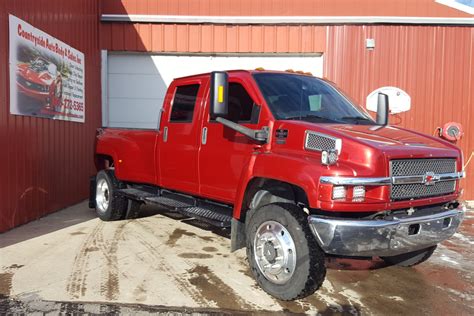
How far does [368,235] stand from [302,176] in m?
0.71

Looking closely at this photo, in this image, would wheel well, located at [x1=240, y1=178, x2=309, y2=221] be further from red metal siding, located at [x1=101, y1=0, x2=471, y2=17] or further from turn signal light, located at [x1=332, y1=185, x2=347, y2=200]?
red metal siding, located at [x1=101, y1=0, x2=471, y2=17]

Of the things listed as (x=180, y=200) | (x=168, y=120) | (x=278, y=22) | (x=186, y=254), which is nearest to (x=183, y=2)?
(x=278, y=22)

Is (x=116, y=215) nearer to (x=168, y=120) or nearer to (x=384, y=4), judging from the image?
(x=168, y=120)

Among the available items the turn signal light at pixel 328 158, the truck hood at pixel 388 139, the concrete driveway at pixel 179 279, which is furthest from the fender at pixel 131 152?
the turn signal light at pixel 328 158

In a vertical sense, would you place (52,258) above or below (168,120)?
below

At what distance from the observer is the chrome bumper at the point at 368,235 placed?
332 cm

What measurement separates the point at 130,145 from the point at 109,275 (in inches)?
96.6

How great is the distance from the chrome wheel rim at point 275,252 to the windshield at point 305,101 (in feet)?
3.65

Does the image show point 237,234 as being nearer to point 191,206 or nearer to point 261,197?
point 261,197

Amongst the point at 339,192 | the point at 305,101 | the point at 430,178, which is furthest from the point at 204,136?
the point at 430,178

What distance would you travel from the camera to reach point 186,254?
206 inches

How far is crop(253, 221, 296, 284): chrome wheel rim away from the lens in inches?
145

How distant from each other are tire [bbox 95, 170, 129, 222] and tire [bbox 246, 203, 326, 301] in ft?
11.2

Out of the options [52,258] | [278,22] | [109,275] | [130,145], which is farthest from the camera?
[278,22]
